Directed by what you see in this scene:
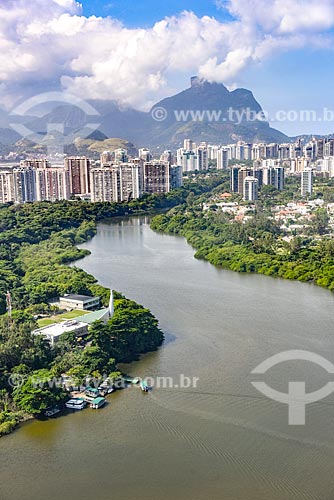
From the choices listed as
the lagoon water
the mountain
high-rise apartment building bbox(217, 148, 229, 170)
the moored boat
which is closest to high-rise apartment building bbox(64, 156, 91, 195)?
high-rise apartment building bbox(217, 148, 229, 170)

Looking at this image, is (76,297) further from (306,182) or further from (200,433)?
(306,182)

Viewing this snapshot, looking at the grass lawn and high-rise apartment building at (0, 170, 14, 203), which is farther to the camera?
high-rise apartment building at (0, 170, 14, 203)

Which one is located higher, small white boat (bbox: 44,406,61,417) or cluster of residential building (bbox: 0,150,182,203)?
cluster of residential building (bbox: 0,150,182,203)

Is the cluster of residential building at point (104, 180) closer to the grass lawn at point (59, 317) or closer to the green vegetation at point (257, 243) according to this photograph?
the green vegetation at point (257, 243)

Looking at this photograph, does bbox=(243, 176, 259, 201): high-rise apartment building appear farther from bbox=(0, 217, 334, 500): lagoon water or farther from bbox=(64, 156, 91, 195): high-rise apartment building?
bbox=(0, 217, 334, 500): lagoon water

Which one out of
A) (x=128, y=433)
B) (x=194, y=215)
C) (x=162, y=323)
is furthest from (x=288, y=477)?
(x=194, y=215)

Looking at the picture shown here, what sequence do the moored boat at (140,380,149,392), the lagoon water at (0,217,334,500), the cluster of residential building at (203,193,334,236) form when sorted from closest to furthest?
the lagoon water at (0,217,334,500)
the moored boat at (140,380,149,392)
the cluster of residential building at (203,193,334,236)

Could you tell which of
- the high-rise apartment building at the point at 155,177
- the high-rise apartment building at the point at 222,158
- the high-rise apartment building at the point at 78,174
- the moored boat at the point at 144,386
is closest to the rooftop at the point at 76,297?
the moored boat at the point at 144,386
